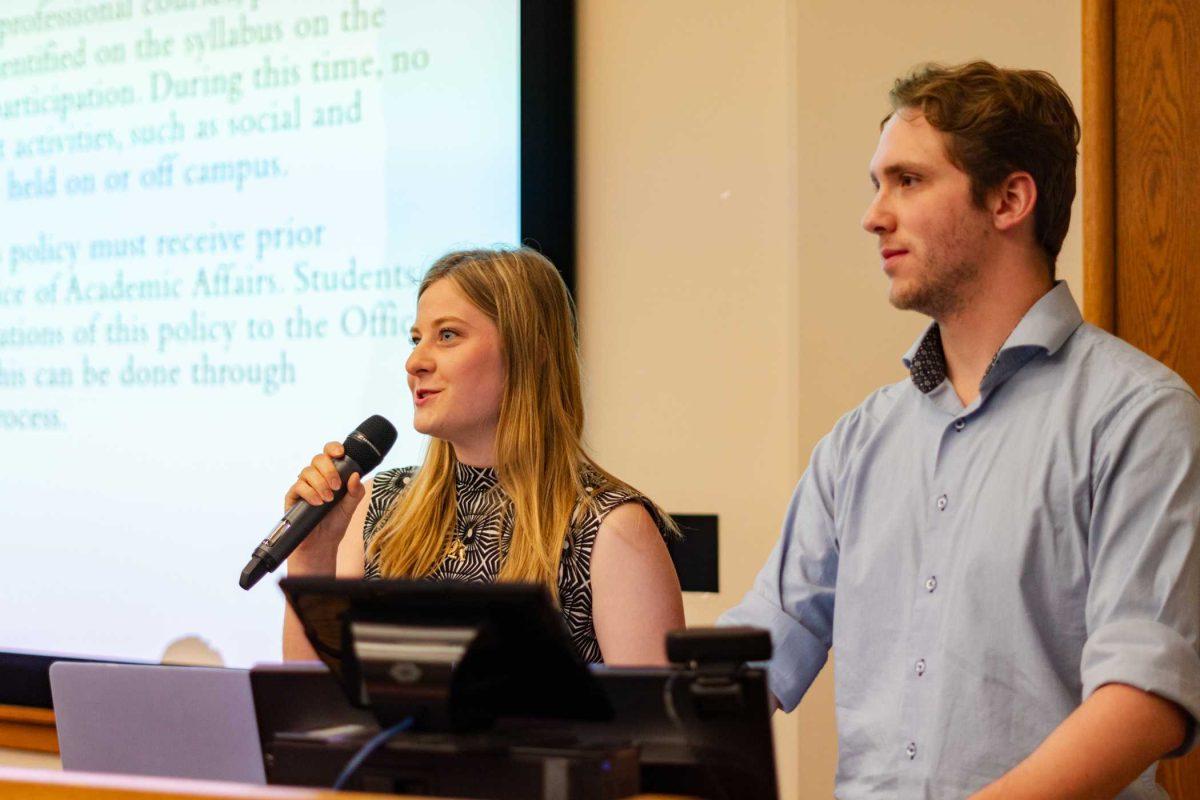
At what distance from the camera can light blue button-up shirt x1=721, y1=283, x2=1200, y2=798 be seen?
137 cm

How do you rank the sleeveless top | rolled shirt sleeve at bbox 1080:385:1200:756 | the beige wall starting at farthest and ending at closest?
1. the beige wall
2. the sleeveless top
3. rolled shirt sleeve at bbox 1080:385:1200:756

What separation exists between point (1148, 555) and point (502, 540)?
981mm

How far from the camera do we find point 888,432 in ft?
5.59

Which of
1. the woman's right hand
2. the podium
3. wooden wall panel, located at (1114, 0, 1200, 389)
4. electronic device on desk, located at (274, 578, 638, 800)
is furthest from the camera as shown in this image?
wooden wall panel, located at (1114, 0, 1200, 389)

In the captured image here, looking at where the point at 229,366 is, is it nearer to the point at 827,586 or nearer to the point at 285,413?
the point at 285,413

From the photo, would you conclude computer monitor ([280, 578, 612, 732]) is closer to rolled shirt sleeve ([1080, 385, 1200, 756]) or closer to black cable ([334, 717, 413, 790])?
black cable ([334, 717, 413, 790])

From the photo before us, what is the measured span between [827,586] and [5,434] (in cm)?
252

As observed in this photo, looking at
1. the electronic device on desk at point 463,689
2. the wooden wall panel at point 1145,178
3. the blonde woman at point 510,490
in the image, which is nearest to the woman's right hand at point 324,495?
the blonde woman at point 510,490

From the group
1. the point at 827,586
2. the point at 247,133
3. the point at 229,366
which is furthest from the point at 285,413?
the point at 827,586

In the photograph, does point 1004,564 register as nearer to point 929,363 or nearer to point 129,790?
point 929,363

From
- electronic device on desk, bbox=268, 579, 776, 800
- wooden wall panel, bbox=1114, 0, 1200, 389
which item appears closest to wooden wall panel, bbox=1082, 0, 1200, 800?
wooden wall panel, bbox=1114, 0, 1200, 389

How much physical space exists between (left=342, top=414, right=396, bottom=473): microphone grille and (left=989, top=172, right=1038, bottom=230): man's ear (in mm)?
903

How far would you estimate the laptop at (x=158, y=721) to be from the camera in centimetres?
141

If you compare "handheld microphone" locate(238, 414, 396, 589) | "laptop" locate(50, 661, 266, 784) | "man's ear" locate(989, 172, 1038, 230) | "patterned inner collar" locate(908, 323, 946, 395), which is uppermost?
"man's ear" locate(989, 172, 1038, 230)
